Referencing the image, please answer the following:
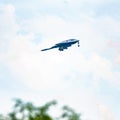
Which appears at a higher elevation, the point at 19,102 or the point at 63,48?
the point at 63,48

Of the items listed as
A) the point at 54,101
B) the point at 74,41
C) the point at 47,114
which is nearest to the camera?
the point at 47,114

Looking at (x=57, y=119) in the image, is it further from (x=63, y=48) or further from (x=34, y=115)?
(x=63, y=48)

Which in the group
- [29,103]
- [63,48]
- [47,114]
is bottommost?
[47,114]

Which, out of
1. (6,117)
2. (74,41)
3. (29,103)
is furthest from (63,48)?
(6,117)

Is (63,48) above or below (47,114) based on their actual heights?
above

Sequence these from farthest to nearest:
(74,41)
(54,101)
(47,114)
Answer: (74,41) → (54,101) → (47,114)

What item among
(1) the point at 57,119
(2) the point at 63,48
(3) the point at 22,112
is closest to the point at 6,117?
(3) the point at 22,112

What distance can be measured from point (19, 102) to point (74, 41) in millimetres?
12958

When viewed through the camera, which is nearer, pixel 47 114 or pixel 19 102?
pixel 47 114

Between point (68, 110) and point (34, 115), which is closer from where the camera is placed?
point (34, 115)

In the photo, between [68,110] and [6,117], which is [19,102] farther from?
[68,110]

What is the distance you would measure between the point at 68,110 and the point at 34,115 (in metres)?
6.91

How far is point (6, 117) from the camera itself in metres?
61.9

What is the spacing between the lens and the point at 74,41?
6500cm
